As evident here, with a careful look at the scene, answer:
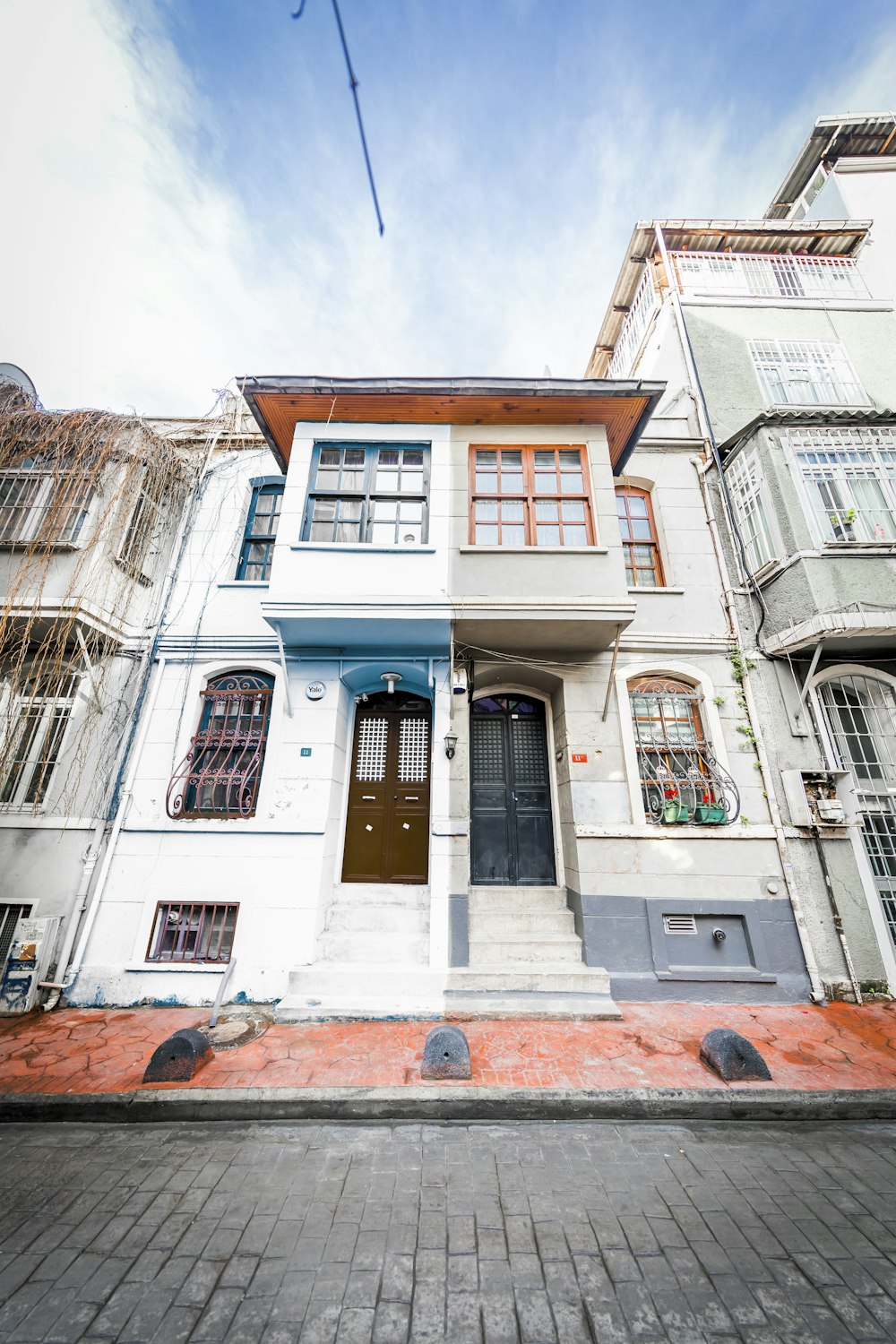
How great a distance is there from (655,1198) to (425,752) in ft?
17.4

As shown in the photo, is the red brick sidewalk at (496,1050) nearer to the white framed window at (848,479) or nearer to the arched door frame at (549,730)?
the arched door frame at (549,730)

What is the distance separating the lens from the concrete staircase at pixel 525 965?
5520 mm

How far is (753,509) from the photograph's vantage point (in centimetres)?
792

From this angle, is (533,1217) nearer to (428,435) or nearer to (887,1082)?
(887,1082)

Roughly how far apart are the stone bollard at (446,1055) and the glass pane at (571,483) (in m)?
6.87

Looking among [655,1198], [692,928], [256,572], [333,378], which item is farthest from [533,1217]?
[333,378]

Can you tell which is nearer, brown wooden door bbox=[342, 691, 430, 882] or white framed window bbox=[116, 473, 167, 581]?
brown wooden door bbox=[342, 691, 430, 882]

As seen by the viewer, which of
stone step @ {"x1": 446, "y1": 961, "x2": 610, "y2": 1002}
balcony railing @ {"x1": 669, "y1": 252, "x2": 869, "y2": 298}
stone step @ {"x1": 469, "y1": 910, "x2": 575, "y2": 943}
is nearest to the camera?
stone step @ {"x1": 446, "y1": 961, "x2": 610, "y2": 1002}

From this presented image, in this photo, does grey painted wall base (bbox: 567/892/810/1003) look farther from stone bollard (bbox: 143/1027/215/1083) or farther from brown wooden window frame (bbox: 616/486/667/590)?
brown wooden window frame (bbox: 616/486/667/590)

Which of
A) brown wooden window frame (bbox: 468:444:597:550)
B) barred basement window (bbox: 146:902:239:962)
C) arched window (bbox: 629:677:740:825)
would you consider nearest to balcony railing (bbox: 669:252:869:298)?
brown wooden window frame (bbox: 468:444:597:550)

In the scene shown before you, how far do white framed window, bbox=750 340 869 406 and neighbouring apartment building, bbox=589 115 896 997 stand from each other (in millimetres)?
33

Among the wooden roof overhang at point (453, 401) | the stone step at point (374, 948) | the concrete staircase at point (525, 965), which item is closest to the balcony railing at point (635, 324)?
the wooden roof overhang at point (453, 401)

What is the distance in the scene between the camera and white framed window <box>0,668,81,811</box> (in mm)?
6590

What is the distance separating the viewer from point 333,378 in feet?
23.1
